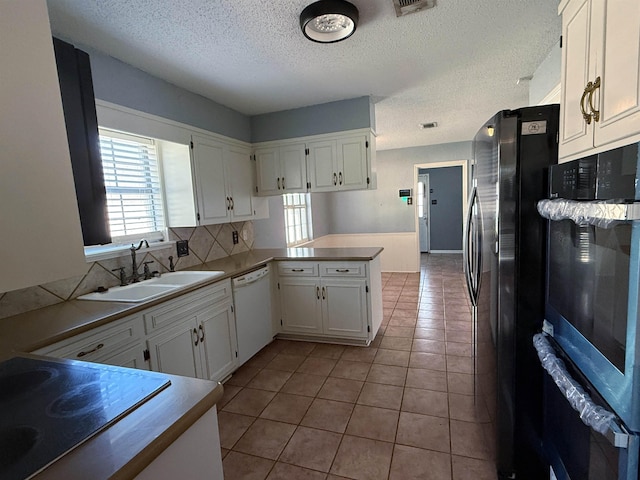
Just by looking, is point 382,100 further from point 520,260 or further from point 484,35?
point 520,260

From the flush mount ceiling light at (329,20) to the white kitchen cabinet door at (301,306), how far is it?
200 cm

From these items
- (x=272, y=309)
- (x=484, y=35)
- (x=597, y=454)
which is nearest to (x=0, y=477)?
(x=597, y=454)

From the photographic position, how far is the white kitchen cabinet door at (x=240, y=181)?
316 centimetres

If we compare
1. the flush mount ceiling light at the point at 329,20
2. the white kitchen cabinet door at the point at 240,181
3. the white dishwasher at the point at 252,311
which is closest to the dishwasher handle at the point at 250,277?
the white dishwasher at the point at 252,311

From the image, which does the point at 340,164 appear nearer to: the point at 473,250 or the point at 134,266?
the point at 473,250

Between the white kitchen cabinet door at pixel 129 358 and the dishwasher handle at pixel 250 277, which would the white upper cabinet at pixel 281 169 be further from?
the white kitchen cabinet door at pixel 129 358

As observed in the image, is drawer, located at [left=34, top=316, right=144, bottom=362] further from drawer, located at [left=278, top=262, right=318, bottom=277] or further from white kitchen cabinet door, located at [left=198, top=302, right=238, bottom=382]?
drawer, located at [left=278, top=262, right=318, bottom=277]

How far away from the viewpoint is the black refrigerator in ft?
4.29

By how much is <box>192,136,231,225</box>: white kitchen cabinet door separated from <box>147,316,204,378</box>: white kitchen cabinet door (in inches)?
39.0

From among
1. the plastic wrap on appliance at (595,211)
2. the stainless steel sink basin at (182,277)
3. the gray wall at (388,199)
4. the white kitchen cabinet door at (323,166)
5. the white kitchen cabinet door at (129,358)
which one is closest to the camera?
the plastic wrap on appliance at (595,211)

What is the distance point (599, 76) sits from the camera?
0.89m

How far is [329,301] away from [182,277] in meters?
1.33

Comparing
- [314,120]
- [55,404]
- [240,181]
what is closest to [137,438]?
[55,404]

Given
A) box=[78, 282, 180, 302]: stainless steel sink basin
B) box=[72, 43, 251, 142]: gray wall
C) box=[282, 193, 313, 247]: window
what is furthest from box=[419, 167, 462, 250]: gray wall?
box=[78, 282, 180, 302]: stainless steel sink basin
